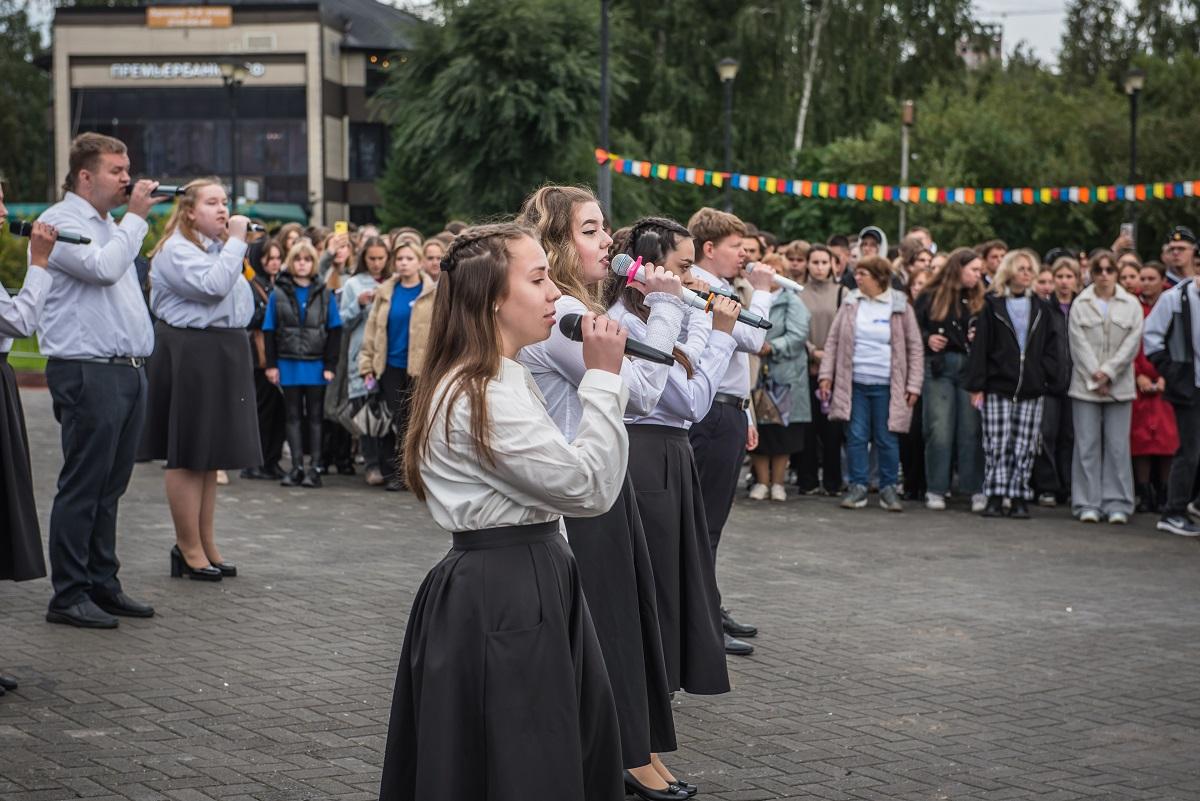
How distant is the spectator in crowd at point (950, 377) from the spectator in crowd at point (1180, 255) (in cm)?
157

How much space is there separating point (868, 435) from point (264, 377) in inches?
210

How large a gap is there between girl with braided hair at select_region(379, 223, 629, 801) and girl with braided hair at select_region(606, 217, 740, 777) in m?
1.65

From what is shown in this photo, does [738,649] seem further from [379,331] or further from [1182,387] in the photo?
[379,331]

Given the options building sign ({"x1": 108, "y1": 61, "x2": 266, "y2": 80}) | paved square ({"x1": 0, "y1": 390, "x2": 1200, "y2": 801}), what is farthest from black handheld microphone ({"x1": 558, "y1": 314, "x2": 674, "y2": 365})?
building sign ({"x1": 108, "y1": 61, "x2": 266, "y2": 80})

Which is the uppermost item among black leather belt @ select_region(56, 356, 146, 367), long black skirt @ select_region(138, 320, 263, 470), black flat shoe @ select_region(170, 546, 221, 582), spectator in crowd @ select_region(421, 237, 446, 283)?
spectator in crowd @ select_region(421, 237, 446, 283)

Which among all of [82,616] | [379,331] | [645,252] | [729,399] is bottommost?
[82,616]

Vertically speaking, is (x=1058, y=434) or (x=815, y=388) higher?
(x=815, y=388)

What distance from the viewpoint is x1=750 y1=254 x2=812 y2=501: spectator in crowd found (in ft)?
42.0

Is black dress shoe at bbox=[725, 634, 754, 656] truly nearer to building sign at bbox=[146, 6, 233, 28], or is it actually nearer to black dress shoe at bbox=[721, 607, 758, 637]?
black dress shoe at bbox=[721, 607, 758, 637]

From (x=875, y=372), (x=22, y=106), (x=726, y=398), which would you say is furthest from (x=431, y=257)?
(x=22, y=106)

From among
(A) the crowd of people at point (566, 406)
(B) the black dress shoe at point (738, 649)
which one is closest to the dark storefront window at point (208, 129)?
(A) the crowd of people at point (566, 406)

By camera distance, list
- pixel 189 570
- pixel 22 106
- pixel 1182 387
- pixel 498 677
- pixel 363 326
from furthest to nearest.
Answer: pixel 22 106, pixel 363 326, pixel 1182 387, pixel 189 570, pixel 498 677

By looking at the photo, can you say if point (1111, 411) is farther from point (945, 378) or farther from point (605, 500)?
point (605, 500)

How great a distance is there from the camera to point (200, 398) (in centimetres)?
859
